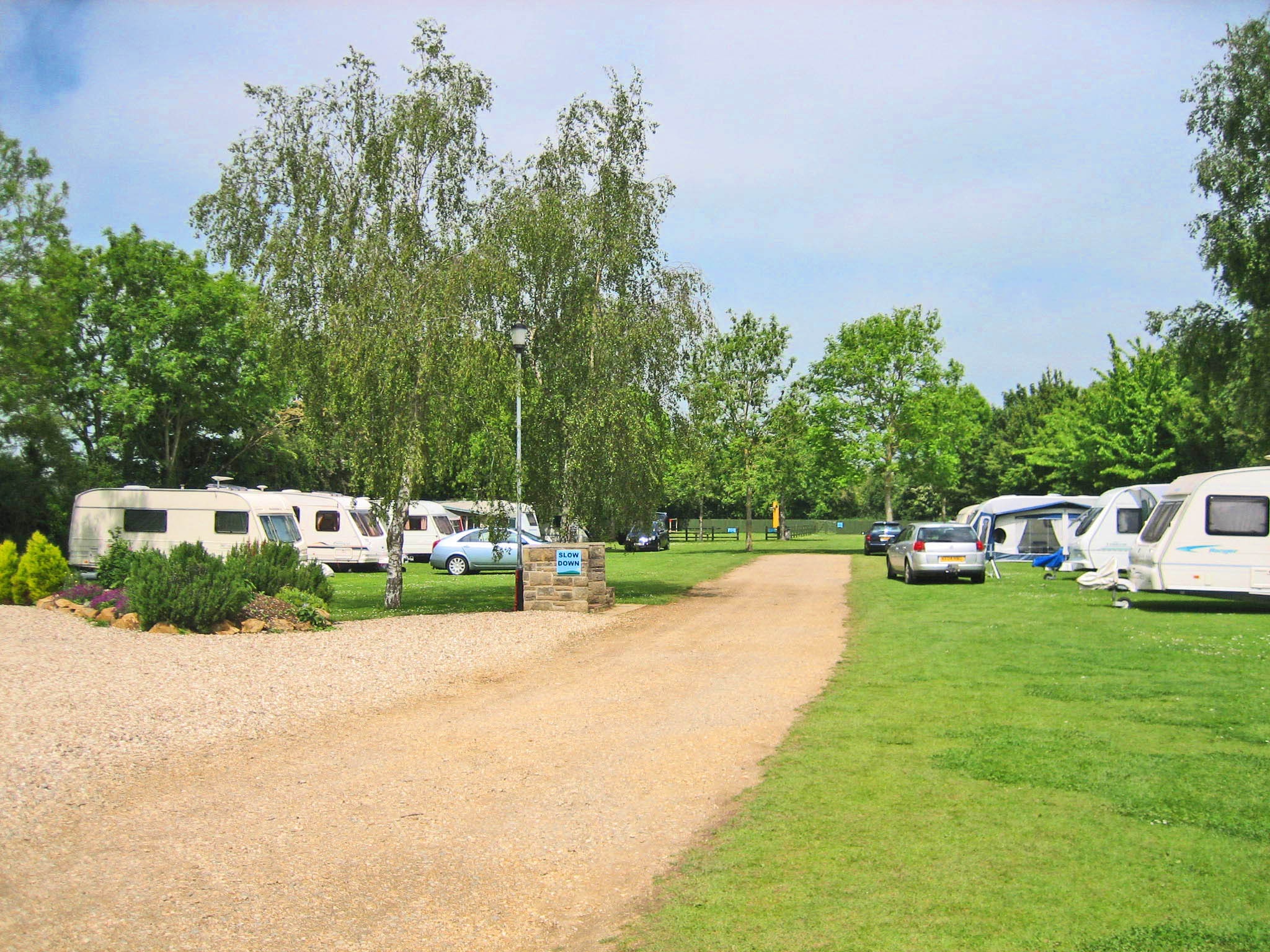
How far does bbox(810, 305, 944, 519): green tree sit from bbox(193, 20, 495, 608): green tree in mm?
31955

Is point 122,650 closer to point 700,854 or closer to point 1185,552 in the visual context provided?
point 700,854

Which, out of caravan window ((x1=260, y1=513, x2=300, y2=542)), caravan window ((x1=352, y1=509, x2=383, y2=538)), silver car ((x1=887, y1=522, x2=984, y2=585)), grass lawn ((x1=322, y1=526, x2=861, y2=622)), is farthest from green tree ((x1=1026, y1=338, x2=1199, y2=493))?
caravan window ((x1=260, y1=513, x2=300, y2=542))

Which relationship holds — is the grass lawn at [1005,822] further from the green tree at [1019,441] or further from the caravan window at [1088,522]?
the green tree at [1019,441]

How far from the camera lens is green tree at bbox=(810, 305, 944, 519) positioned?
165 feet

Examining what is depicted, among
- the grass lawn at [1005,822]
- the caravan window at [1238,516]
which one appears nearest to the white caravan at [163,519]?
the grass lawn at [1005,822]

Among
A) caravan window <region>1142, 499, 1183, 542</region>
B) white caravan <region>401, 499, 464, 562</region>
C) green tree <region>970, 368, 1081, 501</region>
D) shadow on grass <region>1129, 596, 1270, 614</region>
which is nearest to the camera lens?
shadow on grass <region>1129, 596, 1270, 614</region>

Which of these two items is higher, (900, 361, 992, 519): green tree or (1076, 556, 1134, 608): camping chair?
(900, 361, 992, 519): green tree

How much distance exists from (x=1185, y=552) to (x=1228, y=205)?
1681 centimetres

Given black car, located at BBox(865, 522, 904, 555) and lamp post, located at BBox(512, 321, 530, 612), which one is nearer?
lamp post, located at BBox(512, 321, 530, 612)

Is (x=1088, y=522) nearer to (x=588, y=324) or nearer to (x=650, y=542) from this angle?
(x=588, y=324)

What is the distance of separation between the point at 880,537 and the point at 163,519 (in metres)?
28.9

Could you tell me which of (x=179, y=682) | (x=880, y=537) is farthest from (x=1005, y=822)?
(x=880, y=537)

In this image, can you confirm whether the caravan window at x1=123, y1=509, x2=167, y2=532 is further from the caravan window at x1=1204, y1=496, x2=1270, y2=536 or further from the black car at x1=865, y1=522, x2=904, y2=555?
the black car at x1=865, y1=522, x2=904, y2=555

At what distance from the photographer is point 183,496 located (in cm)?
3022
